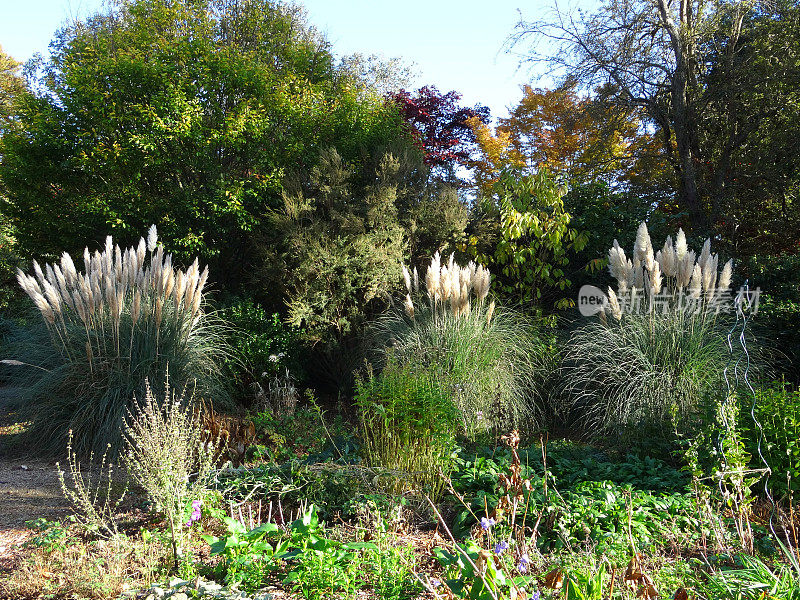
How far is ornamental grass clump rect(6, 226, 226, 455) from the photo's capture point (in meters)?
5.04

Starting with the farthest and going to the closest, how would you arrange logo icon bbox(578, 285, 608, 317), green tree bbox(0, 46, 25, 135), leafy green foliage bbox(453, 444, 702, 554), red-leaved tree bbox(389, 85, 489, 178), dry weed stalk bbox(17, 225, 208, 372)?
green tree bbox(0, 46, 25, 135) < red-leaved tree bbox(389, 85, 489, 178) < logo icon bbox(578, 285, 608, 317) < dry weed stalk bbox(17, 225, 208, 372) < leafy green foliage bbox(453, 444, 702, 554)

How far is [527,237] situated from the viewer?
802 cm

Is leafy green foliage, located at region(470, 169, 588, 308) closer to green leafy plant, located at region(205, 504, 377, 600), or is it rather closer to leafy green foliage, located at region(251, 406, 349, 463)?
leafy green foliage, located at region(251, 406, 349, 463)

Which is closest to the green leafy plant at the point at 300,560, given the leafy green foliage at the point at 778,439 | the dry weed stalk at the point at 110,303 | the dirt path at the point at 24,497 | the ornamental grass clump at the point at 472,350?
the dirt path at the point at 24,497

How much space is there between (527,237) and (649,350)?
9.88 feet

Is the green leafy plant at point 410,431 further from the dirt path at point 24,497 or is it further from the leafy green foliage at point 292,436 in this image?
the dirt path at point 24,497

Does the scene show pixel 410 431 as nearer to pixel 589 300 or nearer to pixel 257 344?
pixel 257 344

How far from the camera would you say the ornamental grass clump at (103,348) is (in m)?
5.04

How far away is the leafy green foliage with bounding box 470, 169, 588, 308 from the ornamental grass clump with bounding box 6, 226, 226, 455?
153 inches

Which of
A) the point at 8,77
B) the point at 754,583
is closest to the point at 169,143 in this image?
the point at 754,583

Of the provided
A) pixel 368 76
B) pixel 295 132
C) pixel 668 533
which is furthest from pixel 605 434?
pixel 368 76

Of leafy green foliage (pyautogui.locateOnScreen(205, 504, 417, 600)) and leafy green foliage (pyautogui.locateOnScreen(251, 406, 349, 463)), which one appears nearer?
leafy green foliage (pyautogui.locateOnScreen(205, 504, 417, 600))

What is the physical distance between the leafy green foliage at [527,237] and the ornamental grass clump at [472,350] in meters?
1.32

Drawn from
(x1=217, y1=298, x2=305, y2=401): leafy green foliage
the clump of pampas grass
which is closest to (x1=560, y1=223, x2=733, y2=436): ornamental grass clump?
the clump of pampas grass
